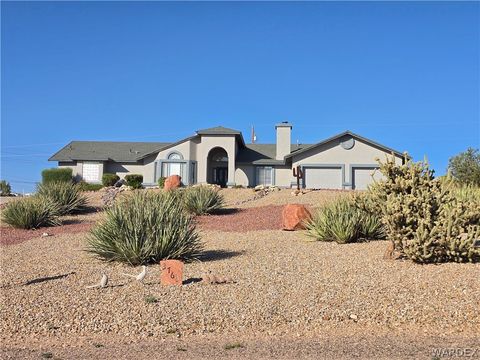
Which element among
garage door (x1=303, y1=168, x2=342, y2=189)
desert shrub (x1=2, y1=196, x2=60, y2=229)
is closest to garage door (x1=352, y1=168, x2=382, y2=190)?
garage door (x1=303, y1=168, x2=342, y2=189)

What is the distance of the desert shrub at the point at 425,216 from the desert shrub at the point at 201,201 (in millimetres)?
9828

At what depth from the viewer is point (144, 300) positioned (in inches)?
286

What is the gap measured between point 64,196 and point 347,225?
42.4 ft

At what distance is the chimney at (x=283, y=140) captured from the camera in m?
37.6

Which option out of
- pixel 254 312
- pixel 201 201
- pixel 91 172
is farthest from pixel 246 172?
pixel 254 312

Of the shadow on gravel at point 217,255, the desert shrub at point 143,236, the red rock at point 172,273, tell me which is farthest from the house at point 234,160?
the red rock at point 172,273

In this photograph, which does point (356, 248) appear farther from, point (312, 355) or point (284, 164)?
point (284, 164)

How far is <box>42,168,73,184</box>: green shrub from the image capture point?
37.2 meters

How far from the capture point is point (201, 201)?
63.8 feet

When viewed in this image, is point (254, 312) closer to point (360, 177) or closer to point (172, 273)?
point (172, 273)

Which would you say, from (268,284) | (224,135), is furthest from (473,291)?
(224,135)

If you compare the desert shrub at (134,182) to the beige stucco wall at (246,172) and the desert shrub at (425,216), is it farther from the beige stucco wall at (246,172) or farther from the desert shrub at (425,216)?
the desert shrub at (425,216)

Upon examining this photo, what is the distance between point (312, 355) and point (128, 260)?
5.52 metres

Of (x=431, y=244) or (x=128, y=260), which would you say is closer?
(x=431, y=244)
